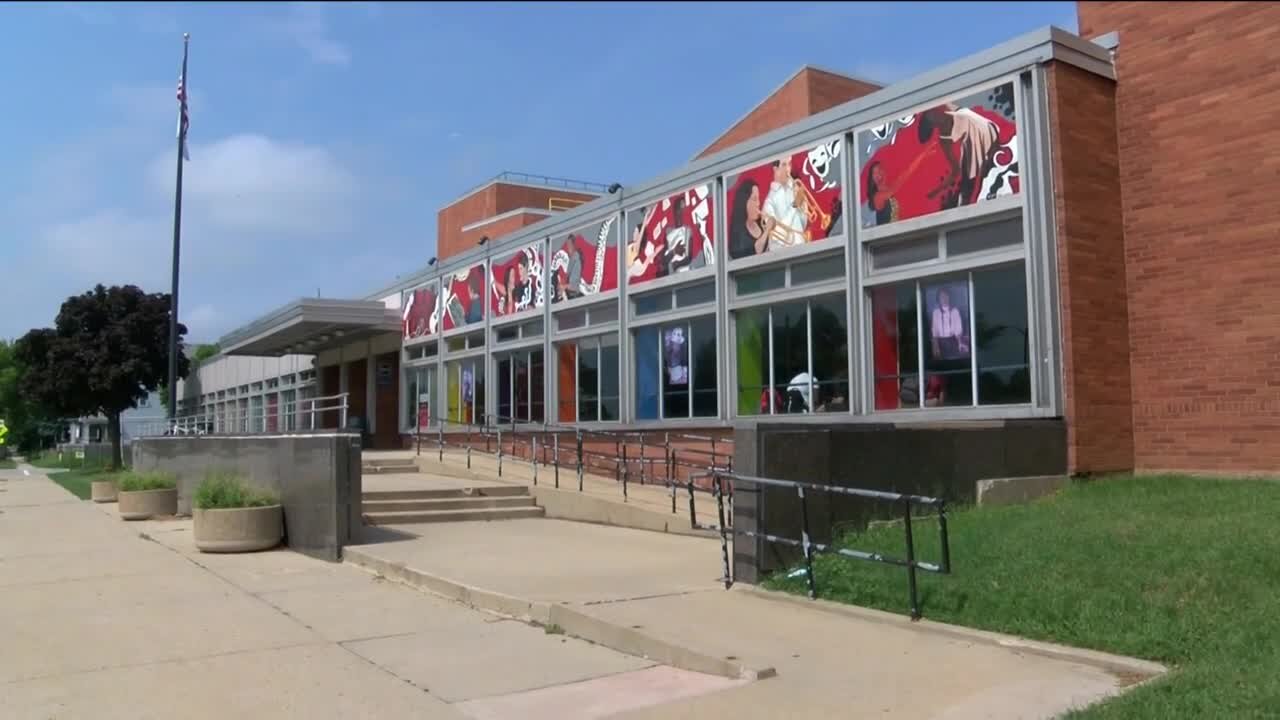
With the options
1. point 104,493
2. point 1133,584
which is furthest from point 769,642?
point 104,493

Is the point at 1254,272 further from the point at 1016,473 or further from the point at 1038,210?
the point at 1016,473

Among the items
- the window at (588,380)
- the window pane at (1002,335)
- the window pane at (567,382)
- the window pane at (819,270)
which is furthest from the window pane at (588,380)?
the window pane at (1002,335)

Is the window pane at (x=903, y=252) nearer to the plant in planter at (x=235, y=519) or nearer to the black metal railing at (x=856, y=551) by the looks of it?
the black metal railing at (x=856, y=551)

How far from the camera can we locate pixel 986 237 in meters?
14.2

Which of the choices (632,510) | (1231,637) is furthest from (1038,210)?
(1231,637)

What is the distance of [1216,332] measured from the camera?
12.8m

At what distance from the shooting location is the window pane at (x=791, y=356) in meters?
17.1

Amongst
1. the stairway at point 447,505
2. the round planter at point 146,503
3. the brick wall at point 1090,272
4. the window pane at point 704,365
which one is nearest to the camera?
the brick wall at point 1090,272

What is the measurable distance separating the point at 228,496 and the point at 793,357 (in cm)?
897

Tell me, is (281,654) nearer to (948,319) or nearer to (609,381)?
(948,319)

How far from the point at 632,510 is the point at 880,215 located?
574cm

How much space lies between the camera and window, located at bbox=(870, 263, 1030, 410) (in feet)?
45.1

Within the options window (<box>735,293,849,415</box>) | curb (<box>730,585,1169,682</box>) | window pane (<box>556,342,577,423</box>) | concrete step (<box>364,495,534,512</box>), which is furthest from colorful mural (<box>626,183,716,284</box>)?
curb (<box>730,585,1169,682</box>)

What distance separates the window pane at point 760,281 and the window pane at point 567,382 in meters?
5.91
